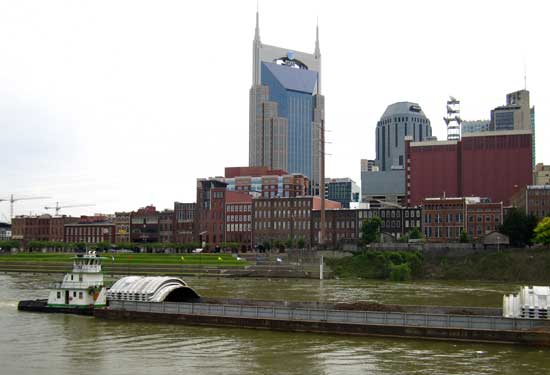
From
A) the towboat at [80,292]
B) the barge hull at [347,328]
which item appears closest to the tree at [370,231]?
the towboat at [80,292]

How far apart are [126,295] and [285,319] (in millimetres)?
15771

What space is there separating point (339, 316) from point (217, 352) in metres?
11.4

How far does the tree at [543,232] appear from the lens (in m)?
133

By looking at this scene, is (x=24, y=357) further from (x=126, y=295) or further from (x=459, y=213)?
(x=459, y=213)

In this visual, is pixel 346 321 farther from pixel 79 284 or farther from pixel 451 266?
pixel 451 266

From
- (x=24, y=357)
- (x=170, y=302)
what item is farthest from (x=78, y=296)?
(x=24, y=357)

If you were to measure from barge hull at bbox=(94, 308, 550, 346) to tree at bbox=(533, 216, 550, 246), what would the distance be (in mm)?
92962

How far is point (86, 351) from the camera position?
45812mm

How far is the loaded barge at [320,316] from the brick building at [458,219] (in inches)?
4885

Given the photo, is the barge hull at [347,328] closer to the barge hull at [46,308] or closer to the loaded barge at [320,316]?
the loaded barge at [320,316]

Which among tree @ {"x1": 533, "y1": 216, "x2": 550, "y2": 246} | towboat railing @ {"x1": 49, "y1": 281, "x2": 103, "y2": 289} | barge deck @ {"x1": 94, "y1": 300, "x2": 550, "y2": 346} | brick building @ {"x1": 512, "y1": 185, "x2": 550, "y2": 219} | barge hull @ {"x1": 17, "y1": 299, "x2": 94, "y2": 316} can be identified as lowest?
barge hull @ {"x1": 17, "y1": 299, "x2": 94, "y2": 316}

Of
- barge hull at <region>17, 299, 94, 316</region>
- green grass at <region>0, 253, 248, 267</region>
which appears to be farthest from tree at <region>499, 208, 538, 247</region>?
barge hull at <region>17, 299, 94, 316</region>

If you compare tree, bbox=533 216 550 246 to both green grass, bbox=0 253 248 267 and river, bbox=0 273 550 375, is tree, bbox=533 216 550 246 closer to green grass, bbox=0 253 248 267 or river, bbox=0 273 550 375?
green grass, bbox=0 253 248 267

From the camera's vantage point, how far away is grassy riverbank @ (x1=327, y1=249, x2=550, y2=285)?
121 metres
